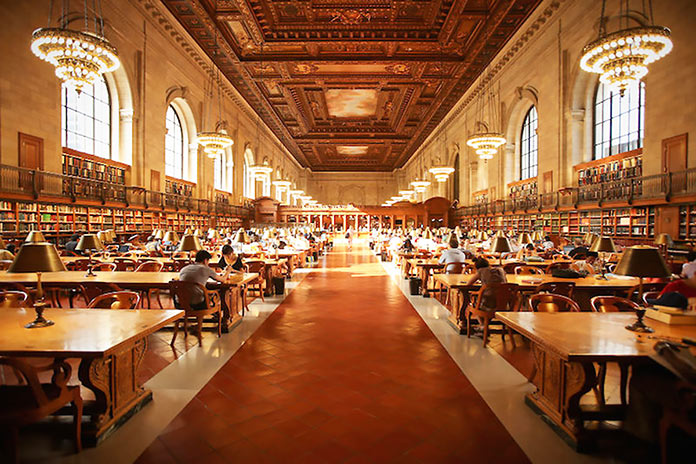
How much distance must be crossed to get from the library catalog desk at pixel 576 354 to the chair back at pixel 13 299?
466 centimetres

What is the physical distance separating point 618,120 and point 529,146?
5.46 m

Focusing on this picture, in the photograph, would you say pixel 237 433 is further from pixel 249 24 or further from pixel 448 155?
pixel 448 155

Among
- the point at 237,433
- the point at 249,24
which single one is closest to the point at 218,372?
the point at 237,433

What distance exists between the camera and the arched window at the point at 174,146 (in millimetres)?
16516

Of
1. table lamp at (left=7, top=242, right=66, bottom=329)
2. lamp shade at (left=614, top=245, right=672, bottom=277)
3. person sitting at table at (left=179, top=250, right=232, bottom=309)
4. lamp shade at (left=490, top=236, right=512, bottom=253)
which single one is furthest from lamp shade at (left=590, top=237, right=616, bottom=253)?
table lamp at (left=7, top=242, right=66, bottom=329)

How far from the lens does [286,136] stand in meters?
29.5

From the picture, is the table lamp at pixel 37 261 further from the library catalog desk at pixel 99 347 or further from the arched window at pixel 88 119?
the arched window at pixel 88 119

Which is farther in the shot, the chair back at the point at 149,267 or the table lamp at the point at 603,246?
the chair back at the point at 149,267

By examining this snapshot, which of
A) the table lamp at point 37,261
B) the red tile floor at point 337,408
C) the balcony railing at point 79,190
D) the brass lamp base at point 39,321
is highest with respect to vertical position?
the balcony railing at point 79,190

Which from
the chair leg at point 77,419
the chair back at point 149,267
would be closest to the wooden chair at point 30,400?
the chair leg at point 77,419

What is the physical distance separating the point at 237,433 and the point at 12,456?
1281mm

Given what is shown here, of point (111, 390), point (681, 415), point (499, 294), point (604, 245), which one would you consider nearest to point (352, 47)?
point (604, 245)

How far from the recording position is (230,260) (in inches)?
230

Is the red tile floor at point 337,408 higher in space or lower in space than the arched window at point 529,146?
lower
